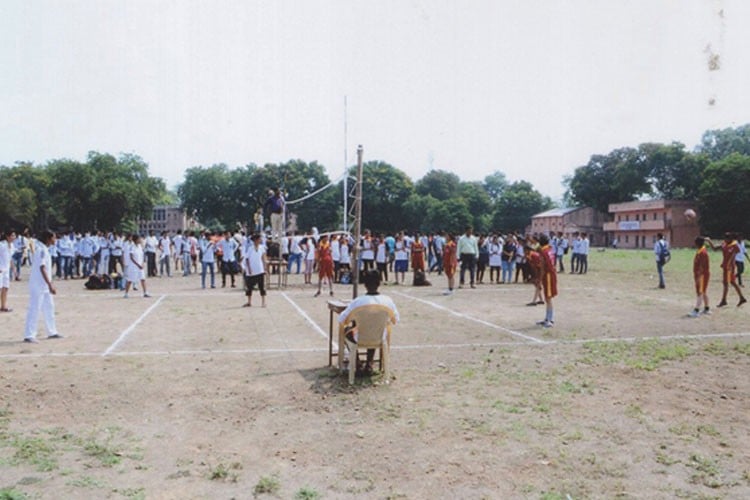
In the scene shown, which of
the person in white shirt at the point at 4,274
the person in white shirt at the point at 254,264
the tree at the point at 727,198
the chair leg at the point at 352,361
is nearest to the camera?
the chair leg at the point at 352,361

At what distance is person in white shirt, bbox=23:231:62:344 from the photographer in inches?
436

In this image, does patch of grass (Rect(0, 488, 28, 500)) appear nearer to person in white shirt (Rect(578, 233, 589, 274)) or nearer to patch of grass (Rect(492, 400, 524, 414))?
patch of grass (Rect(492, 400, 524, 414))

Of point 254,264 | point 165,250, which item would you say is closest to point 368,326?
point 254,264

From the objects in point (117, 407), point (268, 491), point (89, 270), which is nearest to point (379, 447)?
point (268, 491)

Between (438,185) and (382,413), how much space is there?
94150mm

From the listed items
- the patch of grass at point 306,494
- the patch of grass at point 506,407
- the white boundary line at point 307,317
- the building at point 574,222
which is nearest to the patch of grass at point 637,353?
the patch of grass at point 506,407

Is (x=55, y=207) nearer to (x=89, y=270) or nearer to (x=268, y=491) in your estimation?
(x=89, y=270)

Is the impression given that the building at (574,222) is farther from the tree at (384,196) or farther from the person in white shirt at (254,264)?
the person in white shirt at (254,264)

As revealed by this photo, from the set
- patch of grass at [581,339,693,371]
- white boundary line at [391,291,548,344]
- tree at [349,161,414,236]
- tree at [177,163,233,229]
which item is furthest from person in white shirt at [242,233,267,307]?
tree at [177,163,233,229]

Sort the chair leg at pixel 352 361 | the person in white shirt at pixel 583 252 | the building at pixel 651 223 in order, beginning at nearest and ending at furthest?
the chair leg at pixel 352 361, the person in white shirt at pixel 583 252, the building at pixel 651 223

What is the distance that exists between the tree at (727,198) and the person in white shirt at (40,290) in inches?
2865

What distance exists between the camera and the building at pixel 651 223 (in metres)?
78.6

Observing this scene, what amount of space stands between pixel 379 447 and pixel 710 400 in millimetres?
4303

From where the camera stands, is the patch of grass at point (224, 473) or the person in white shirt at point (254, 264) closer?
the patch of grass at point (224, 473)
